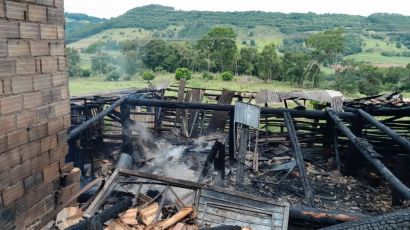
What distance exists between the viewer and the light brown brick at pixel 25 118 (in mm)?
2613

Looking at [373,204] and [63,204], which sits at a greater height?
[63,204]

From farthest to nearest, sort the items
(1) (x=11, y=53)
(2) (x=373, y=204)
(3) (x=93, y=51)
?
(3) (x=93, y=51)
(2) (x=373, y=204)
(1) (x=11, y=53)

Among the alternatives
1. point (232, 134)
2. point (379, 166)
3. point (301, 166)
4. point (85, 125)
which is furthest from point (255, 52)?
point (379, 166)

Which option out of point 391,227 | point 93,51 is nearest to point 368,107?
point 391,227

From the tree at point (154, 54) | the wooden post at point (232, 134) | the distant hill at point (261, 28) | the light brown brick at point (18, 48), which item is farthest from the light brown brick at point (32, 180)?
the distant hill at point (261, 28)

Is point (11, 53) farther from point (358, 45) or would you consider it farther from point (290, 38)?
point (358, 45)

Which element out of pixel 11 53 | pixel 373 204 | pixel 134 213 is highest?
pixel 11 53

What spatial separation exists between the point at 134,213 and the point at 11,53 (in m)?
1.80

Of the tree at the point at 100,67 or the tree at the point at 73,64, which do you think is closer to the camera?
the tree at the point at 73,64

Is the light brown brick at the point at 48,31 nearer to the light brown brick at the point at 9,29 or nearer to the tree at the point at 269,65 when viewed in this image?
the light brown brick at the point at 9,29

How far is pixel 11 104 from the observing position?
2516mm

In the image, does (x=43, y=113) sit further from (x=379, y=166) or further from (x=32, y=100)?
(x=379, y=166)

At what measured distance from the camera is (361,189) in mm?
7539

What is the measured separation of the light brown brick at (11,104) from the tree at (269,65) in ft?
144
